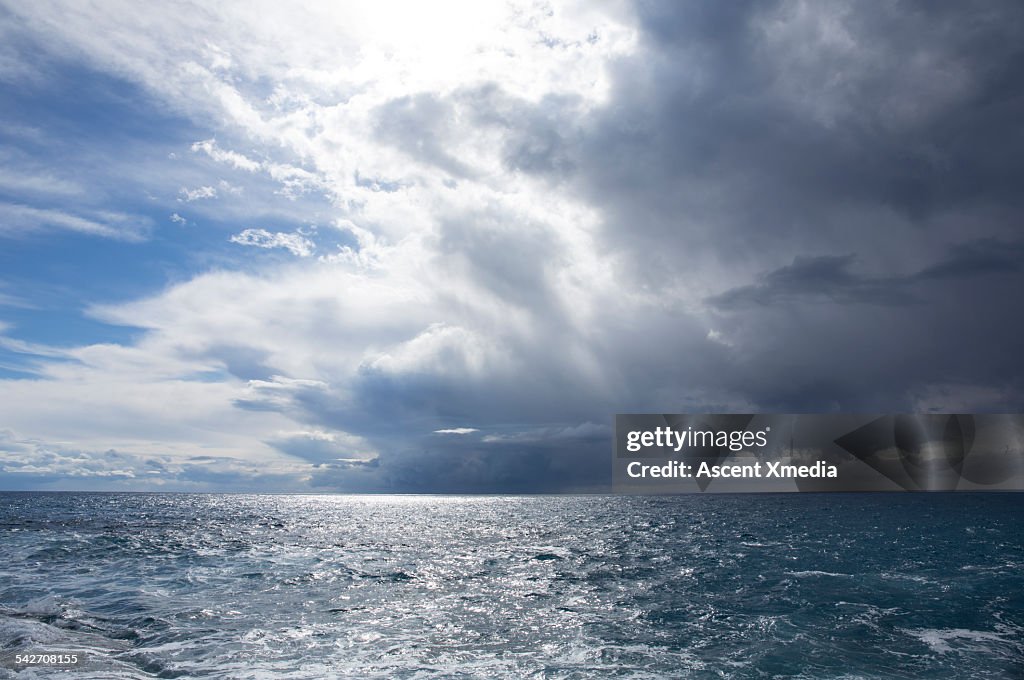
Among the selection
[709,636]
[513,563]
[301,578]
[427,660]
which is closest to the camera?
[427,660]

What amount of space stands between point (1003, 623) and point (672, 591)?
1415cm

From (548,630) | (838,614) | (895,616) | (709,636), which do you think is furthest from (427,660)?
(895,616)

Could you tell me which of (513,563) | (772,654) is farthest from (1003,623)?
(513,563)

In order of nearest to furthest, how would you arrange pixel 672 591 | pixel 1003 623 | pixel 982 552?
1. pixel 1003 623
2. pixel 672 591
3. pixel 982 552

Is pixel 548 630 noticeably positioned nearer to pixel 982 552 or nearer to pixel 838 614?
pixel 838 614

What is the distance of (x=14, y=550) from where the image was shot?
49.4 m

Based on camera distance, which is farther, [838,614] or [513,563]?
[513,563]

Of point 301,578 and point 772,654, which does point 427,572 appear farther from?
point 772,654

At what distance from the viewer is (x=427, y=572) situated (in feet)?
130

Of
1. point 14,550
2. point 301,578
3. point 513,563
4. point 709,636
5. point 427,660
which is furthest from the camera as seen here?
point 14,550

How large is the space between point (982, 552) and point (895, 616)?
3828 centimetres

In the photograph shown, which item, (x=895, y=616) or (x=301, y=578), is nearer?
(x=895, y=616)

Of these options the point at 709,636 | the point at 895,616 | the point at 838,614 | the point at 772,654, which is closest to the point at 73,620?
the point at 709,636

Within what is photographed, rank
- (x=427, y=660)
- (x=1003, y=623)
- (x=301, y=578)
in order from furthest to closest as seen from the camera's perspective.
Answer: (x=301, y=578), (x=1003, y=623), (x=427, y=660)
